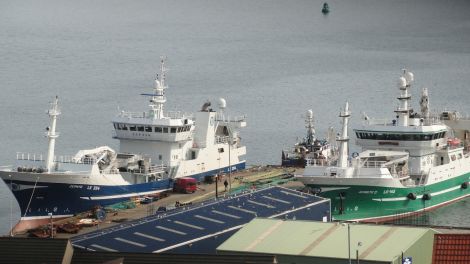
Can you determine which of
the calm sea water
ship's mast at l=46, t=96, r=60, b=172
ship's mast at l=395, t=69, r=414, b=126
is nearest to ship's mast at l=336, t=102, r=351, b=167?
ship's mast at l=395, t=69, r=414, b=126

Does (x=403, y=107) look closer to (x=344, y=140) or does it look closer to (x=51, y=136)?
(x=344, y=140)

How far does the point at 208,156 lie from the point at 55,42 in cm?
10626

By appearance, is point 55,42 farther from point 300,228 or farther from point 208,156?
point 300,228

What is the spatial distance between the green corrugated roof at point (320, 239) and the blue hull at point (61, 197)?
19263mm

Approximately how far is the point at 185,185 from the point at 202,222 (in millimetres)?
16848

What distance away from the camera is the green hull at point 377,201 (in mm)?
66688

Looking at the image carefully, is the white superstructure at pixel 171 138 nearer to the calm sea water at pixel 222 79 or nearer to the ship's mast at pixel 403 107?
the calm sea water at pixel 222 79

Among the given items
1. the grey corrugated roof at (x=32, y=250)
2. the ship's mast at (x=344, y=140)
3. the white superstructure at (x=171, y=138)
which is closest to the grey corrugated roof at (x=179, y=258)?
the grey corrugated roof at (x=32, y=250)

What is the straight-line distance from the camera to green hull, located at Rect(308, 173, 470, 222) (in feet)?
219

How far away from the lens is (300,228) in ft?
159

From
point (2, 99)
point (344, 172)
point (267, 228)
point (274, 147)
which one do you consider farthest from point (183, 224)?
point (2, 99)

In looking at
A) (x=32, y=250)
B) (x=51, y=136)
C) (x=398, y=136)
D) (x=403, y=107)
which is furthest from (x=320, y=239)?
(x=403, y=107)

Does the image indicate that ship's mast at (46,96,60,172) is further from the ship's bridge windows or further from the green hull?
the ship's bridge windows

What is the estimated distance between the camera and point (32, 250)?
136 ft
